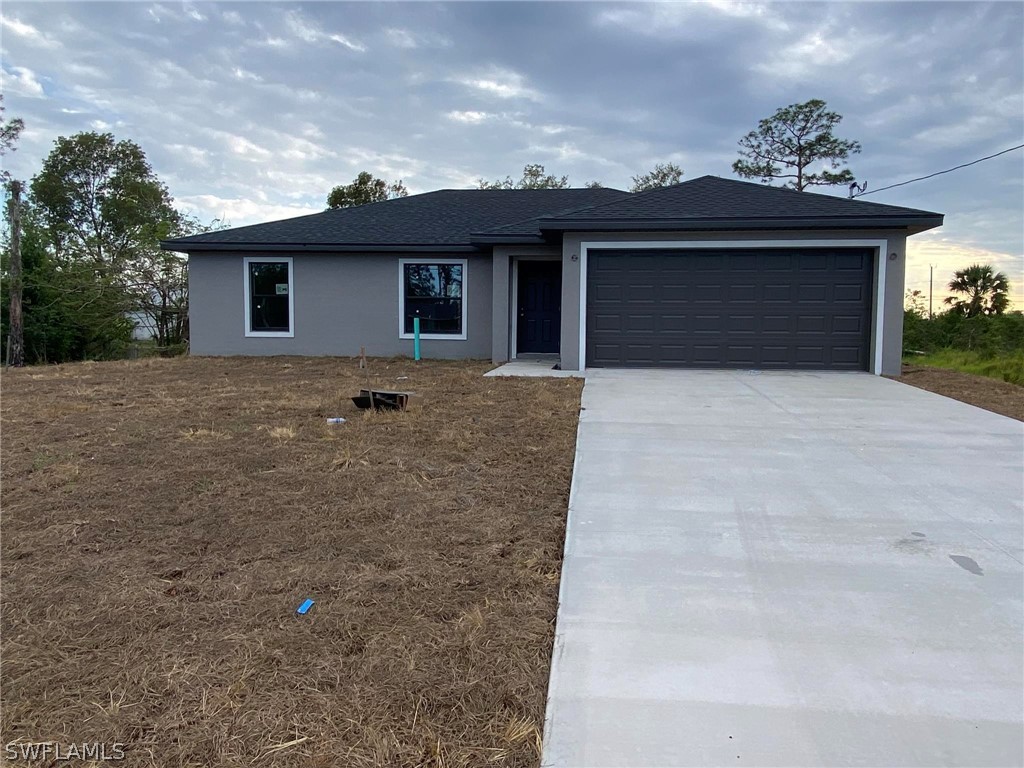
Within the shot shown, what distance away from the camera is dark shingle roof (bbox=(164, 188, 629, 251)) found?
14023mm

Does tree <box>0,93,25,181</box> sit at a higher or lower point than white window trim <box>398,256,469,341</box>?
higher

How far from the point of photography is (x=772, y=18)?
11.8 m

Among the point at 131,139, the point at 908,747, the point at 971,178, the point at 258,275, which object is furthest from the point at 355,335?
the point at 131,139

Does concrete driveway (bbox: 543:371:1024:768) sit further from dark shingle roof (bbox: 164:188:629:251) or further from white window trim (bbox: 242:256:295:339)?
white window trim (bbox: 242:256:295:339)

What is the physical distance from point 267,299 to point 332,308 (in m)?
1.55

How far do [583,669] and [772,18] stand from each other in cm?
1293

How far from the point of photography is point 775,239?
35.1ft

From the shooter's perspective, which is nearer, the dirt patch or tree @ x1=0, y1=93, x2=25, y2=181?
the dirt patch

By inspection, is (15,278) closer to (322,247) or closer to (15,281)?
(15,281)

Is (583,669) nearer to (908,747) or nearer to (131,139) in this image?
(908,747)

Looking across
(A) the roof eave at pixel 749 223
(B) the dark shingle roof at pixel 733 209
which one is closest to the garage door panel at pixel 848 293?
(A) the roof eave at pixel 749 223

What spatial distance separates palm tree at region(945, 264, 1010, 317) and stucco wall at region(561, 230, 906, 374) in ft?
61.9

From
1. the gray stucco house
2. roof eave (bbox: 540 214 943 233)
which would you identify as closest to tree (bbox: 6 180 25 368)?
the gray stucco house

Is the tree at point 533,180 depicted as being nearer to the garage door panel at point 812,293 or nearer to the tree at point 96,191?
the tree at point 96,191
